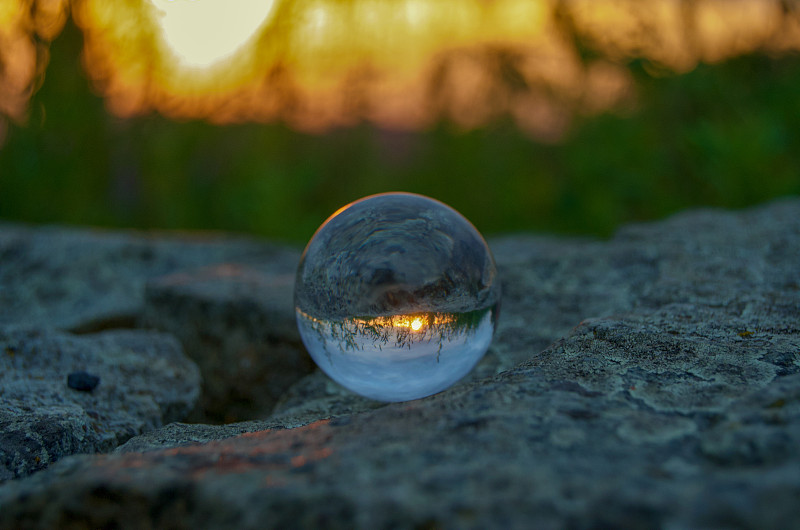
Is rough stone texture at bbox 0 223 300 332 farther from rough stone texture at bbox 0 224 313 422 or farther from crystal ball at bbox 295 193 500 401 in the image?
crystal ball at bbox 295 193 500 401

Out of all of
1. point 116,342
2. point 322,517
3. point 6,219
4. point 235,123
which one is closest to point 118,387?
point 116,342

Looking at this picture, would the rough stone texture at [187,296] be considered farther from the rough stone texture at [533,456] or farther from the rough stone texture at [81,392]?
the rough stone texture at [533,456]

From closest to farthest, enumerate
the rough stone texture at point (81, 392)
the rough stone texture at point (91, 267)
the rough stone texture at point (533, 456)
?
the rough stone texture at point (533, 456) → the rough stone texture at point (81, 392) → the rough stone texture at point (91, 267)

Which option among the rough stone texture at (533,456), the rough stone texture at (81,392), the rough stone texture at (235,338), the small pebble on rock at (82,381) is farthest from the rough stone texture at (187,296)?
the rough stone texture at (533,456)

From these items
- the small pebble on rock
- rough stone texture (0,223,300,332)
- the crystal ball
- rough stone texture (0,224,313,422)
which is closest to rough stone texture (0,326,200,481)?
the small pebble on rock

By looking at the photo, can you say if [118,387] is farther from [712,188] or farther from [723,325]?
[712,188]

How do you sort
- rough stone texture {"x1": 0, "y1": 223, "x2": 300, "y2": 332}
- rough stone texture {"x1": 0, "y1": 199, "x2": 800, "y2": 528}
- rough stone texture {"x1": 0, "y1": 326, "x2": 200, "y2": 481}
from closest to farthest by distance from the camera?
rough stone texture {"x1": 0, "y1": 199, "x2": 800, "y2": 528}
rough stone texture {"x1": 0, "y1": 326, "x2": 200, "y2": 481}
rough stone texture {"x1": 0, "y1": 223, "x2": 300, "y2": 332}

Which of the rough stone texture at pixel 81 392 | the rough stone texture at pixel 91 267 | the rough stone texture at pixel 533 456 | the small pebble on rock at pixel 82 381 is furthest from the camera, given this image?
the rough stone texture at pixel 91 267
